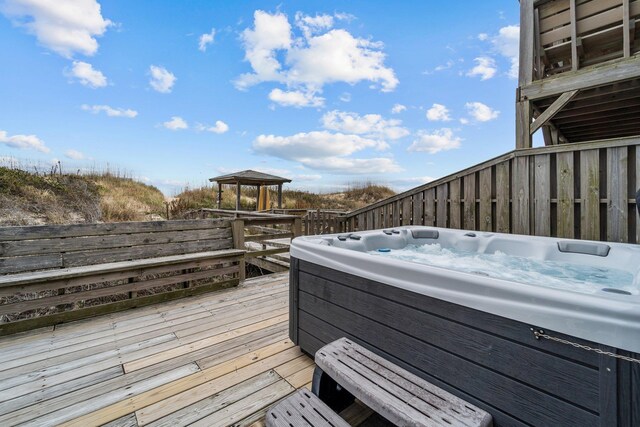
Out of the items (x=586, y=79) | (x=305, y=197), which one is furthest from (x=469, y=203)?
(x=305, y=197)

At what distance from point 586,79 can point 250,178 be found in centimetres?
797

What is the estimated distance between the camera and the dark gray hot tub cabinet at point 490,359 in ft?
2.54

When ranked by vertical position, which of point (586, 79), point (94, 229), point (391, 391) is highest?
point (586, 79)

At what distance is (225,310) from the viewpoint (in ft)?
8.75

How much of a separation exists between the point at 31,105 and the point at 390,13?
8.63 m

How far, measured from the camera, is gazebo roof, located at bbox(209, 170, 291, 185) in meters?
8.92

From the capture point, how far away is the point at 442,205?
3.72m

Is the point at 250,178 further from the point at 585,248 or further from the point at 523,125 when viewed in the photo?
the point at 585,248

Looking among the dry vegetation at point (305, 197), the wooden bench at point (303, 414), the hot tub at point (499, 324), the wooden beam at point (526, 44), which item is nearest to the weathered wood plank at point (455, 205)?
the hot tub at point (499, 324)

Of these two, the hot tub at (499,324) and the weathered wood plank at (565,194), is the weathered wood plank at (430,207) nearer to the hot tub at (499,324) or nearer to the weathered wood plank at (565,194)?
the weathered wood plank at (565,194)

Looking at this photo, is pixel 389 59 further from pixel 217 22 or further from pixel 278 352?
pixel 278 352

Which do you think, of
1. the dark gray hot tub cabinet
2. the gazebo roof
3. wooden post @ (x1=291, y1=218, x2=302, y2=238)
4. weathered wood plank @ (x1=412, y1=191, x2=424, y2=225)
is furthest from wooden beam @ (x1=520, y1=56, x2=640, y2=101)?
Result: the gazebo roof

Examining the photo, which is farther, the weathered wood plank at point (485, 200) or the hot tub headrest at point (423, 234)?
the weathered wood plank at point (485, 200)

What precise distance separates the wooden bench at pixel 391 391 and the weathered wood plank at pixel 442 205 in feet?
9.24
